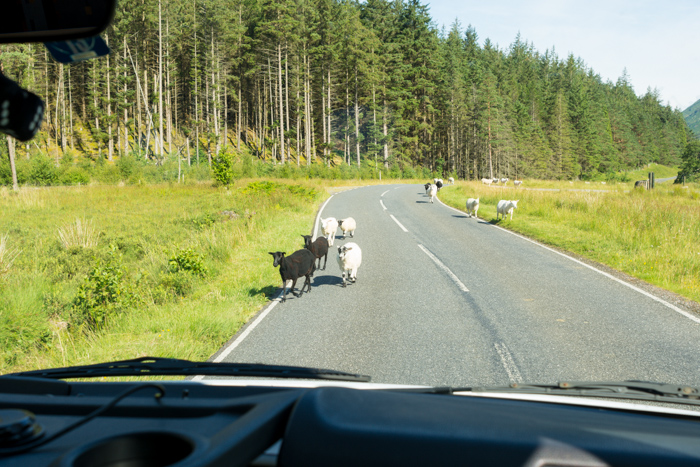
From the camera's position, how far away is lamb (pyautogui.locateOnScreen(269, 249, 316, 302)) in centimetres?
905

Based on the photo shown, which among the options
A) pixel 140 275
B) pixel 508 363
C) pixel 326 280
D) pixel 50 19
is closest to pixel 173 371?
pixel 50 19

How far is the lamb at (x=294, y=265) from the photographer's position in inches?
356

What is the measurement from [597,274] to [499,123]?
66.8 metres

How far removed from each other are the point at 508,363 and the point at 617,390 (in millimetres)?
3170

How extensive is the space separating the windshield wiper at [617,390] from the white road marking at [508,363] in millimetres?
2466

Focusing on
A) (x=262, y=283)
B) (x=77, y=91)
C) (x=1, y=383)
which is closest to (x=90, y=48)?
(x=1, y=383)

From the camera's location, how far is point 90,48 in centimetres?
143

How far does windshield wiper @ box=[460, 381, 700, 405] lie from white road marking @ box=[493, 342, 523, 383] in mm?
2466

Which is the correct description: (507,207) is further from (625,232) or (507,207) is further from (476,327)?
(476,327)

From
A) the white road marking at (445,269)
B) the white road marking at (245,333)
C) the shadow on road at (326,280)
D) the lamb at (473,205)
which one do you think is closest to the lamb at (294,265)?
the white road marking at (245,333)

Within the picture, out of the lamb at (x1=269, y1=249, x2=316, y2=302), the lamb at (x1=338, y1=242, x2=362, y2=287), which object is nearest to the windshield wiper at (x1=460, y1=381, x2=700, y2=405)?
the lamb at (x1=269, y1=249, x2=316, y2=302)

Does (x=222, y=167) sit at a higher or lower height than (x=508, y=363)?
higher

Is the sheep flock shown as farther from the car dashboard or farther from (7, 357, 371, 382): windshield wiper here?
the car dashboard

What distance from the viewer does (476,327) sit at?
729cm
